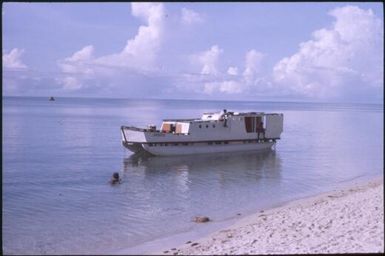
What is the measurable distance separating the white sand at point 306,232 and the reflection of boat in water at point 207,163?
1304 cm

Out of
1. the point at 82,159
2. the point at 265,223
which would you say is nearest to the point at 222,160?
the point at 82,159

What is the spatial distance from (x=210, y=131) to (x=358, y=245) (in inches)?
1017

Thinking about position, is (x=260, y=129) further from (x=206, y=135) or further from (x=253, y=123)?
(x=206, y=135)

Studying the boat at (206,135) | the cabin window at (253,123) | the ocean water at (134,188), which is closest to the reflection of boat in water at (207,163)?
the ocean water at (134,188)

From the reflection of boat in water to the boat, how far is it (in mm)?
528

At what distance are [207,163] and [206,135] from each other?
3312 mm

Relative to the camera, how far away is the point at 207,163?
34719 mm

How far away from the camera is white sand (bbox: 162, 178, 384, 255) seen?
1212 cm

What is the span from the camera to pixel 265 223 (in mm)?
16422

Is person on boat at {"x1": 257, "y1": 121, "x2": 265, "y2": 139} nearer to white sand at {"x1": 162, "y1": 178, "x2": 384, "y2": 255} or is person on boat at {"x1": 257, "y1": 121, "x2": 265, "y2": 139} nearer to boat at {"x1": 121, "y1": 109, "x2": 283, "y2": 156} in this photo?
boat at {"x1": 121, "y1": 109, "x2": 283, "y2": 156}

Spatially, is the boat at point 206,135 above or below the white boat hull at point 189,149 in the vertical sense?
above

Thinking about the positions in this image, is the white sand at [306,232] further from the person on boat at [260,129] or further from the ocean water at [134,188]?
the person on boat at [260,129]

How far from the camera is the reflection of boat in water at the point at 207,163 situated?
32125 millimetres

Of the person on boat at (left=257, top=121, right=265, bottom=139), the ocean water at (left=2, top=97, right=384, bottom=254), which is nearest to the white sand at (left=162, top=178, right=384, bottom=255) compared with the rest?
the ocean water at (left=2, top=97, right=384, bottom=254)
